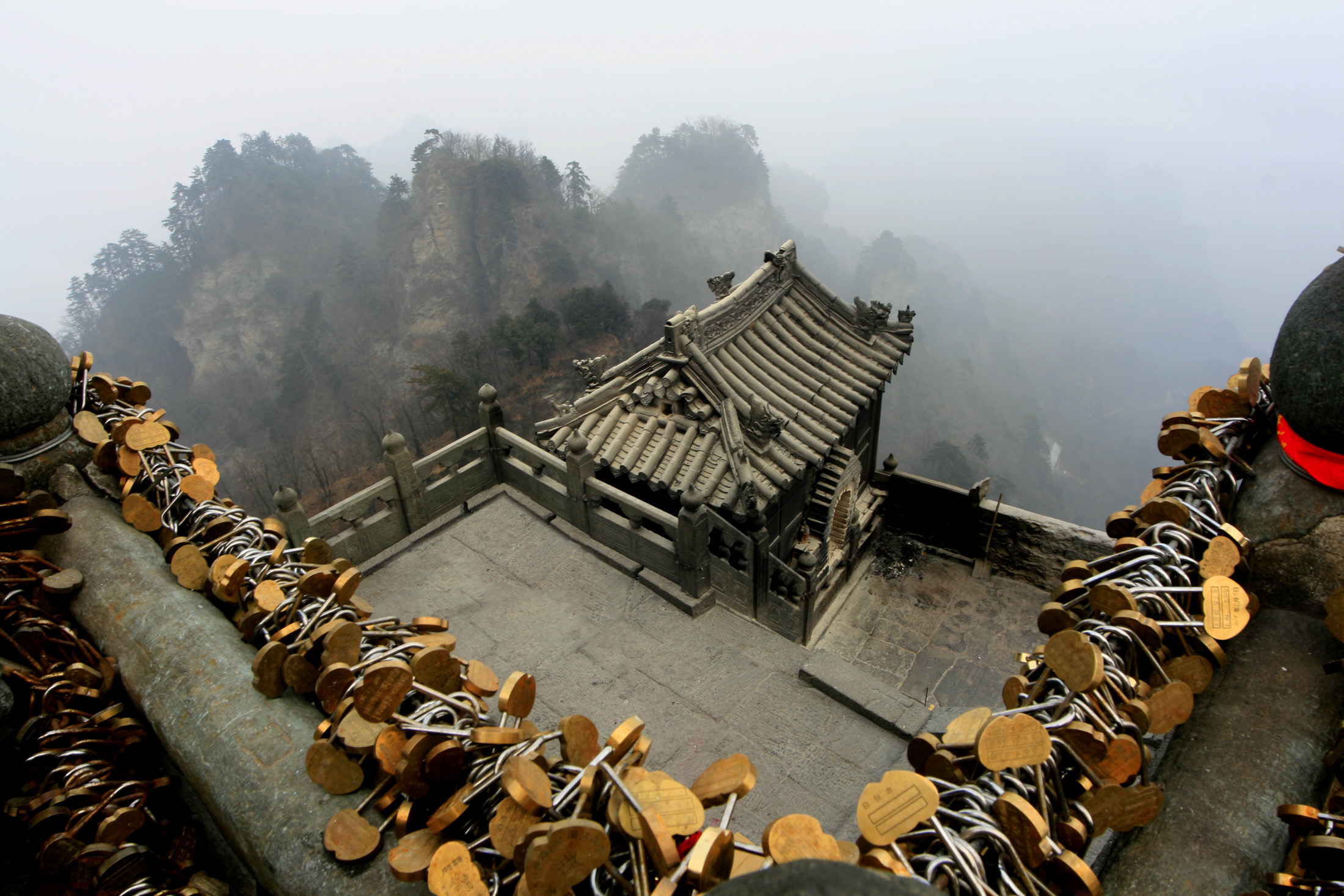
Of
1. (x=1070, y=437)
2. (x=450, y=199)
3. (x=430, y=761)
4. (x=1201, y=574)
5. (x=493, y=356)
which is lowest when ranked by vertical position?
(x=1070, y=437)

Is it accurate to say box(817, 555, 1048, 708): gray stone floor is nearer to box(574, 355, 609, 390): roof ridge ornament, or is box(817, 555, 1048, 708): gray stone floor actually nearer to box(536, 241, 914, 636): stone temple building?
box(536, 241, 914, 636): stone temple building

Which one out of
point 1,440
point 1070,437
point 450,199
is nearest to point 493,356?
point 450,199

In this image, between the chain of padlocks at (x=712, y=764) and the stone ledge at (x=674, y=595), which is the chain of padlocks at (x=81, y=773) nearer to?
the chain of padlocks at (x=712, y=764)

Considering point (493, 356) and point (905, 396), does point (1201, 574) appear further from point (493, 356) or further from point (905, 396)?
point (905, 396)

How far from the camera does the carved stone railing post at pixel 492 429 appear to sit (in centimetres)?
988

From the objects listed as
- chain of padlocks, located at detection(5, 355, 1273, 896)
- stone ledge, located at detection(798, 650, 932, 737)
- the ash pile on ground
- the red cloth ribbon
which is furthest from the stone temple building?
the red cloth ribbon

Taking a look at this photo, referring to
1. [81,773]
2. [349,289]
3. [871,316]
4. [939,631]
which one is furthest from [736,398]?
[349,289]

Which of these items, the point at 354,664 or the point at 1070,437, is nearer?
the point at 354,664

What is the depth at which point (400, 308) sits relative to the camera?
71500 millimetres

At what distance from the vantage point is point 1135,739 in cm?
316

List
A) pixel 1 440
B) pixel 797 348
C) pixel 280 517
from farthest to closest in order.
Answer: pixel 797 348 < pixel 280 517 < pixel 1 440

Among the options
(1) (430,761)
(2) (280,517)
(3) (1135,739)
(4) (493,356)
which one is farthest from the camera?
(4) (493,356)

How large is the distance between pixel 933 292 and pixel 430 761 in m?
149

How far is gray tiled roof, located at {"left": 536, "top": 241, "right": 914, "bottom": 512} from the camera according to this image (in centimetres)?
998
